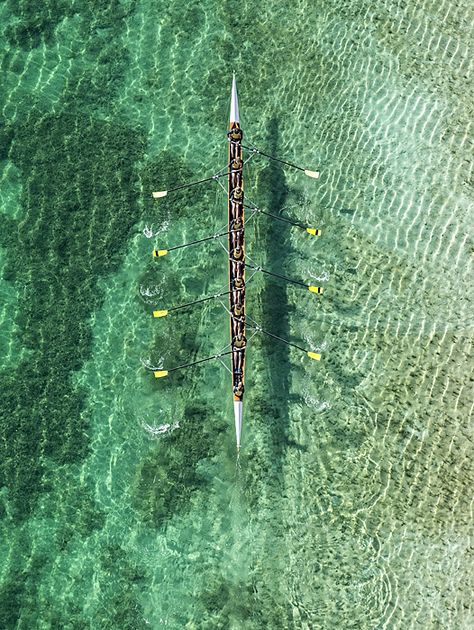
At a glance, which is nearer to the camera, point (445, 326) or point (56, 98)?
point (445, 326)

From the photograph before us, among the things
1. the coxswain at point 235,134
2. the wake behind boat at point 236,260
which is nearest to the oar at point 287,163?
the wake behind boat at point 236,260

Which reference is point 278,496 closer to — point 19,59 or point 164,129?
point 164,129

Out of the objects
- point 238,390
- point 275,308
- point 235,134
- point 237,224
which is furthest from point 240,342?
point 235,134

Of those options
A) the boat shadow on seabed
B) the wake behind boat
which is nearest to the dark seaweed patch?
the wake behind boat

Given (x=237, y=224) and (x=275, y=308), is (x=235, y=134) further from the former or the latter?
(x=275, y=308)

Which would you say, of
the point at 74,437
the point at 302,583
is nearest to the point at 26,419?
the point at 74,437

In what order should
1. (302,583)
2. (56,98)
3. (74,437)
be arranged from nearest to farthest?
1. (302,583)
2. (74,437)
3. (56,98)

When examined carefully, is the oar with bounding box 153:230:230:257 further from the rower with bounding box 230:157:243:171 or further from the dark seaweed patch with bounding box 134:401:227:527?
the dark seaweed patch with bounding box 134:401:227:527
